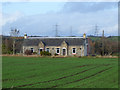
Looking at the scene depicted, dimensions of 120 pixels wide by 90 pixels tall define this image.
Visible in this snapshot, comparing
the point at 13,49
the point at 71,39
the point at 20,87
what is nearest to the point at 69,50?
the point at 71,39

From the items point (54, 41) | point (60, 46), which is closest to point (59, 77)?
point (60, 46)

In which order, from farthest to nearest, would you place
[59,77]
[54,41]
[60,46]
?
[54,41] → [60,46] → [59,77]

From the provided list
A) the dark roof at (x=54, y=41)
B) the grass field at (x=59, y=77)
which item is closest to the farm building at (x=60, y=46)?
the dark roof at (x=54, y=41)


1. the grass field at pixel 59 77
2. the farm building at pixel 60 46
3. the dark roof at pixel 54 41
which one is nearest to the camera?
the grass field at pixel 59 77

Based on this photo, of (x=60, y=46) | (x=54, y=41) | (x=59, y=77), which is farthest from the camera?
(x=54, y=41)

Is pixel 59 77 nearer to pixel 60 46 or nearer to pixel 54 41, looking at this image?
pixel 60 46

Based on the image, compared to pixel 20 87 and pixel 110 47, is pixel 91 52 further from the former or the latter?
pixel 20 87

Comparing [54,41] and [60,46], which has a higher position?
[54,41]

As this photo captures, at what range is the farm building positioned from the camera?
67.8 metres

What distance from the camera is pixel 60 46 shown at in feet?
225

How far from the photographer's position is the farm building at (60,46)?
6775cm

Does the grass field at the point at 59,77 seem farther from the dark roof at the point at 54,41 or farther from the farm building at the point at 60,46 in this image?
the dark roof at the point at 54,41

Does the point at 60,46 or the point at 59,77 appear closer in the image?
the point at 59,77

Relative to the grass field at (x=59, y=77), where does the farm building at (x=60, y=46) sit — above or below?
above
